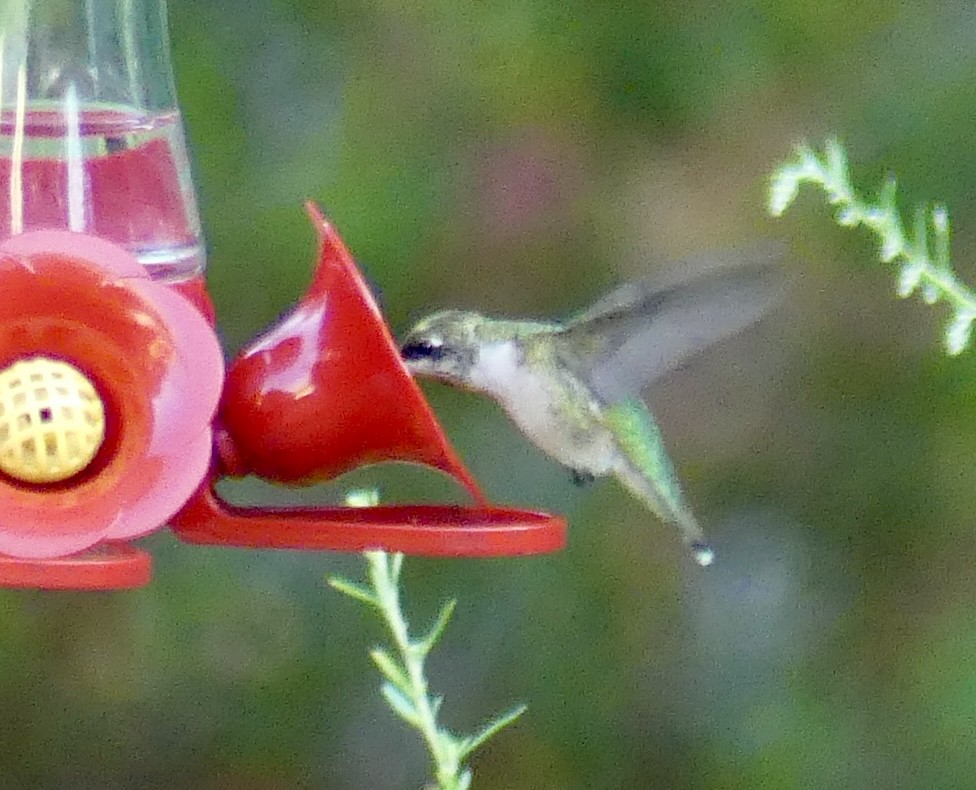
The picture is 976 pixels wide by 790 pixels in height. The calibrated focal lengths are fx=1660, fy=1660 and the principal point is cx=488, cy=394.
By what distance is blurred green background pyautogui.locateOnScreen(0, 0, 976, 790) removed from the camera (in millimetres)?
2711

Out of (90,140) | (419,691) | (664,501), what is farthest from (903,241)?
(664,501)

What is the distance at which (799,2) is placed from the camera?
269 centimetres

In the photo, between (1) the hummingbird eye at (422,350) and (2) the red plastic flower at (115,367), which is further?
(1) the hummingbird eye at (422,350)

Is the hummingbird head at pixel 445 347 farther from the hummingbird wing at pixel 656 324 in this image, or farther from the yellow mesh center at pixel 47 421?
the yellow mesh center at pixel 47 421

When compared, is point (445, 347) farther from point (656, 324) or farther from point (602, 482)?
point (602, 482)

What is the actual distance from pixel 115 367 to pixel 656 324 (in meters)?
0.61

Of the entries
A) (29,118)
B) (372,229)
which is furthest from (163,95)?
(372,229)

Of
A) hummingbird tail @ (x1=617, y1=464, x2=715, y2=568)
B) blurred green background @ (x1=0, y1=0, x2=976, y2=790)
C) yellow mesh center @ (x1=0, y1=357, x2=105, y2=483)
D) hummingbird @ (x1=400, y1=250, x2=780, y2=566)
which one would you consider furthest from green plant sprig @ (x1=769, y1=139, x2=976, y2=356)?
blurred green background @ (x1=0, y1=0, x2=976, y2=790)

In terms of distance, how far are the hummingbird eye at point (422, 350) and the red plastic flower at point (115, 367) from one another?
1.06 feet

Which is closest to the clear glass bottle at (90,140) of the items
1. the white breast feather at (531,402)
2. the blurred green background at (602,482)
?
the white breast feather at (531,402)

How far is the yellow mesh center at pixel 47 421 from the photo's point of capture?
1.26 meters

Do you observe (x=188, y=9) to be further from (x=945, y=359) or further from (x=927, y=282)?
(x=927, y=282)

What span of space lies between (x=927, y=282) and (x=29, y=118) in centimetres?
82

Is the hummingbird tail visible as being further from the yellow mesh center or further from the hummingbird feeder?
the yellow mesh center
